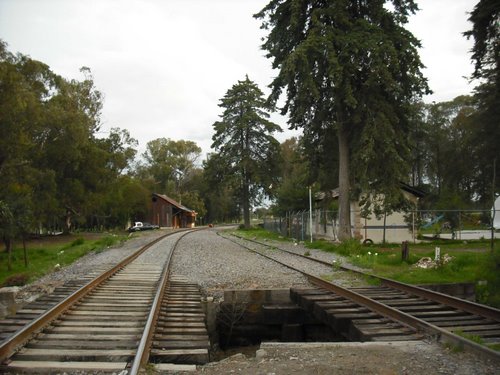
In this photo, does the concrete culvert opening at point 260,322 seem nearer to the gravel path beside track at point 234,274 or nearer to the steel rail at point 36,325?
the gravel path beside track at point 234,274

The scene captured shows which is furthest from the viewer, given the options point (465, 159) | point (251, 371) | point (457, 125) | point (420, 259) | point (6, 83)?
point (457, 125)

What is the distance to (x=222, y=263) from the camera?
1652 centimetres

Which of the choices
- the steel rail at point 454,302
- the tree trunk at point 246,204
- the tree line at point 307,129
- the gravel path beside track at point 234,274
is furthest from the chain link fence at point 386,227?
the tree trunk at point 246,204

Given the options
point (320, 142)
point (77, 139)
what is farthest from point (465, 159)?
point (77, 139)

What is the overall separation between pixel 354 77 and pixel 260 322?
54.0 ft

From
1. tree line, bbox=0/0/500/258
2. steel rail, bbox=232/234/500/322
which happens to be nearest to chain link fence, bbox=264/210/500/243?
A: tree line, bbox=0/0/500/258

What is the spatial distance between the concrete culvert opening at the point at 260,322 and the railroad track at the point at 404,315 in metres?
0.38

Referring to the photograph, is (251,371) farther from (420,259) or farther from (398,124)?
(398,124)

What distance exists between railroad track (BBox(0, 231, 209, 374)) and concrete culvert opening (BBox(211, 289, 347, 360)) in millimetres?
884

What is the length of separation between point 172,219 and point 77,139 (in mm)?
42985

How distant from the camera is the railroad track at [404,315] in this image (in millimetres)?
6473

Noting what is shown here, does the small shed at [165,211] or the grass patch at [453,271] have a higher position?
the small shed at [165,211]

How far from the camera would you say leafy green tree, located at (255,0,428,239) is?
2214 cm

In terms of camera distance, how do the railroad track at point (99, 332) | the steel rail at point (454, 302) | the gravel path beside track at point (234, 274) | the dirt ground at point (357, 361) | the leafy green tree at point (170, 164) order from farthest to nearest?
the leafy green tree at point (170, 164) < the gravel path beside track at point (234, 274) < the steel rail at point (454, 302) < the railroad track at point (99, 332) < the dirt ground at point (357, 361)
